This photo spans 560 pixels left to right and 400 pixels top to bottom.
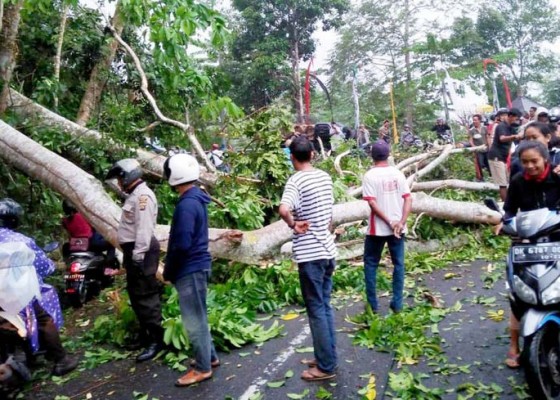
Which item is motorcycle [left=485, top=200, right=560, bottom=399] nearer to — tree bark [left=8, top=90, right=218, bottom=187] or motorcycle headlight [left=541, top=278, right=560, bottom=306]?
motorcycle headlight [left=541, top=278, right=560, bottom=306]

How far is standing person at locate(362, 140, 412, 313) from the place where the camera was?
5.00 metres

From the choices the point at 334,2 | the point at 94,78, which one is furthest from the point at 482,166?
the point at 334,2

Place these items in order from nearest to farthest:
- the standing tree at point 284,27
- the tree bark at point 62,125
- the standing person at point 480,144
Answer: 1. the tree bark at point 62,125
2. the standing person at point 480,144
3. the standing tree at point 284,27

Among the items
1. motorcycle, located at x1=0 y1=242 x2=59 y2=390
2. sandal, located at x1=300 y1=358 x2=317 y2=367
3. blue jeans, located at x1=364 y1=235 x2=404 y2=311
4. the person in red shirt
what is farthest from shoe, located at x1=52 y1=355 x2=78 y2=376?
blue jeans, located at x1=364 y1=235 x2=404 y2=311

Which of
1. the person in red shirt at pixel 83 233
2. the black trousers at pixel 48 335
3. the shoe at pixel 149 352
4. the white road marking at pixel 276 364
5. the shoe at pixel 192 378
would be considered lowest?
the white road marking at pixel 276 364

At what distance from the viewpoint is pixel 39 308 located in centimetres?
437

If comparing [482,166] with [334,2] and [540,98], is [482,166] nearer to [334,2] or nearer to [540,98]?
[334,2]

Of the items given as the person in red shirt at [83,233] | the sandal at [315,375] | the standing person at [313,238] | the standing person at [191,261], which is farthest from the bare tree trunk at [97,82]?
the sandal at [315,375]

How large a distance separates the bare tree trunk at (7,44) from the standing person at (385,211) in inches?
223

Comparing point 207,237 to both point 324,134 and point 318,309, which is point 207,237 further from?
point 324,134

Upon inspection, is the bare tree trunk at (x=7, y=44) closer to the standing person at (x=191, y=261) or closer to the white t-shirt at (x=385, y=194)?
the standing person at (x=191, y=261)

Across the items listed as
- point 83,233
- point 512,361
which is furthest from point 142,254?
point 512,361

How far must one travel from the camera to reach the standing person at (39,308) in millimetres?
4125

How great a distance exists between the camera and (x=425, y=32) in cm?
2936
